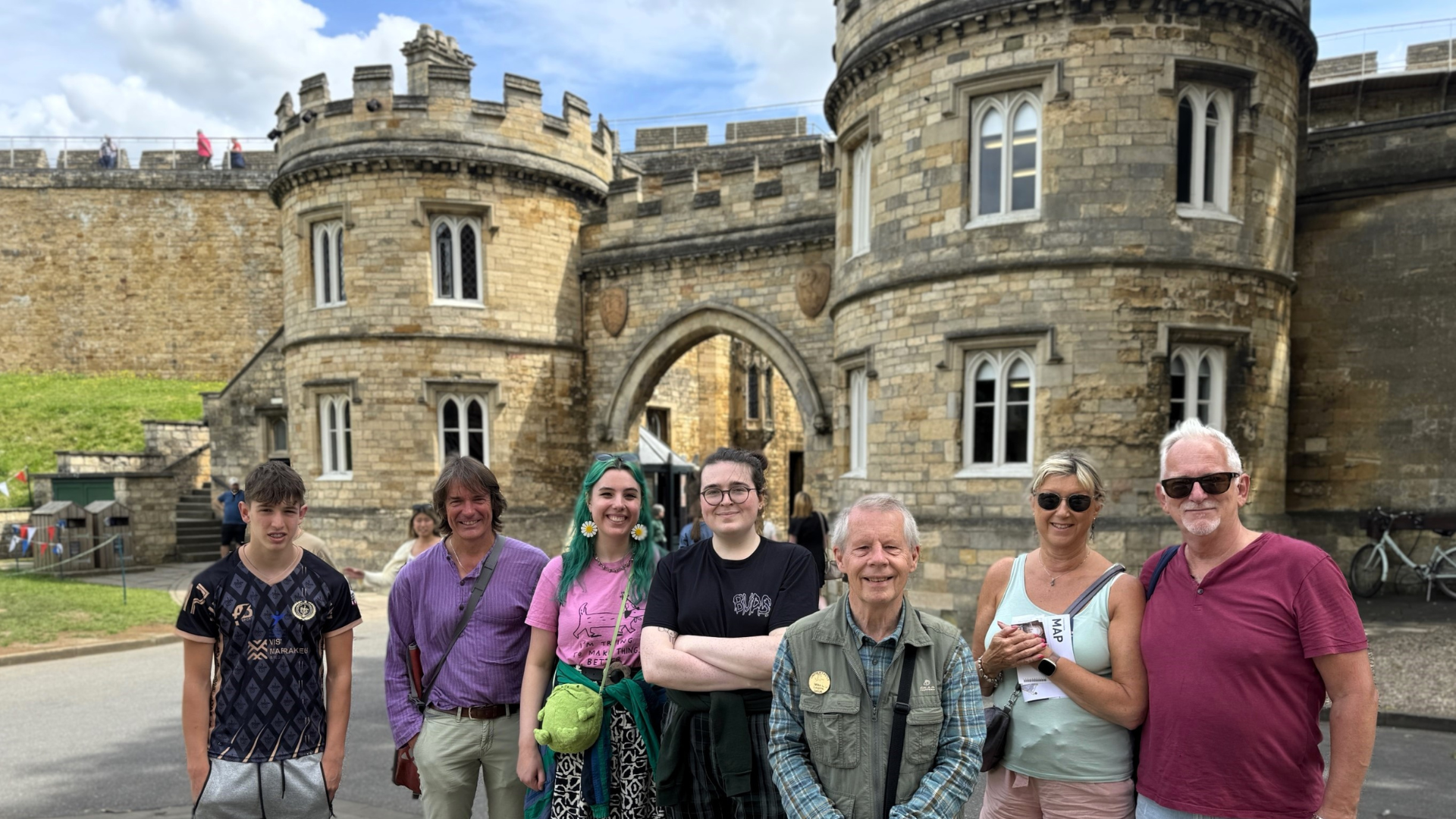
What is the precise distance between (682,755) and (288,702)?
145 cm

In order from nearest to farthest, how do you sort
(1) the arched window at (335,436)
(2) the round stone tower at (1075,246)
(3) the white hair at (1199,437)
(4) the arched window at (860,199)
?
(3) the white hair at (1199,437), (2) the round stone tower at (1075,246), (4) the arched window at (860,199), (1) the arched window at (335,436)

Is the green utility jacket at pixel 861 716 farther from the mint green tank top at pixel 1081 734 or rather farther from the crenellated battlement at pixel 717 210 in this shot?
the crenellated battlement at pixel 717 210

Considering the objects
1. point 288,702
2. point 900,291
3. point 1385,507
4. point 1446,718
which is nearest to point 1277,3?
point 900,291

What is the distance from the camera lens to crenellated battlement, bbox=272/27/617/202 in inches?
548

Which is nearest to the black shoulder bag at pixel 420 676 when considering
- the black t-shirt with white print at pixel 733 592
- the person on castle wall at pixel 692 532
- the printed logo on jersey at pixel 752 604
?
the black t-shirt with white print at pixel 733 592

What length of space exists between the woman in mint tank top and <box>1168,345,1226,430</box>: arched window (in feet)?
24.6

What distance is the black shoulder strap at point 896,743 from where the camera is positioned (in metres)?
2.15

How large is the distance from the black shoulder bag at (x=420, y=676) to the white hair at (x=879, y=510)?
151 centimetres

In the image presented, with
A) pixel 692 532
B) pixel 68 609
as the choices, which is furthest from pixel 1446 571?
pixel 68 609

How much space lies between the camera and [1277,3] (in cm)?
904

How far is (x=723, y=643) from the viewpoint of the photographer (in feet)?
8.11

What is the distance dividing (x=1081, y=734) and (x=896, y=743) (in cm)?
69

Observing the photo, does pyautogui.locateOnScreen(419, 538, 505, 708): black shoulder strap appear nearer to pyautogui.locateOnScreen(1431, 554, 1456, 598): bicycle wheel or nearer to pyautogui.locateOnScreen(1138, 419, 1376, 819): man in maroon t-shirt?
pyautogui.locateOnScreen(1138, 419, 1376, 819): man in maroon t-shirt

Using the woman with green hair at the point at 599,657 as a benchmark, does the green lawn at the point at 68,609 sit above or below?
below
